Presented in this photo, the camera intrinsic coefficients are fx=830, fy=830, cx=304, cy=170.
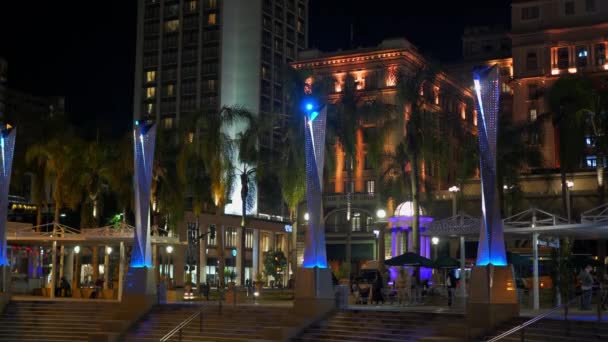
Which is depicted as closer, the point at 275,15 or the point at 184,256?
the point at 184,256

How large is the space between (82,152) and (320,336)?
29941 millimetres

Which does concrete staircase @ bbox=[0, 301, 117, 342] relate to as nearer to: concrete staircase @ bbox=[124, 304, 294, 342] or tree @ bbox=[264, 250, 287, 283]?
concrete staircase @ bbox=[124, 304, 294, 342]

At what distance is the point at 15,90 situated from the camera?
511 feet

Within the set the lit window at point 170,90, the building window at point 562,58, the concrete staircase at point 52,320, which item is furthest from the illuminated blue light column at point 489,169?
the lit window at point 170,90

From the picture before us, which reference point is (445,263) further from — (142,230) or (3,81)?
(3,81)

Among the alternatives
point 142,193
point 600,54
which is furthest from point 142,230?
point 600,54

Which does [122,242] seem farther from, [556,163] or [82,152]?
[556,163]

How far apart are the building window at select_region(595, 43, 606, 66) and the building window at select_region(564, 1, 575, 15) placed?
469cm

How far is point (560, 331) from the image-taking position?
24.9 metres

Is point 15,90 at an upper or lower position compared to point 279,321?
upper

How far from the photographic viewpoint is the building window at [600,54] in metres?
91.2

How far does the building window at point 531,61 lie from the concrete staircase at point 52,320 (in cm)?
6769

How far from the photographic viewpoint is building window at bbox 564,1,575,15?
92375mm

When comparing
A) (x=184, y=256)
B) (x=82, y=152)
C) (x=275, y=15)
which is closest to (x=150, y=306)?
(x=82, y=152)
